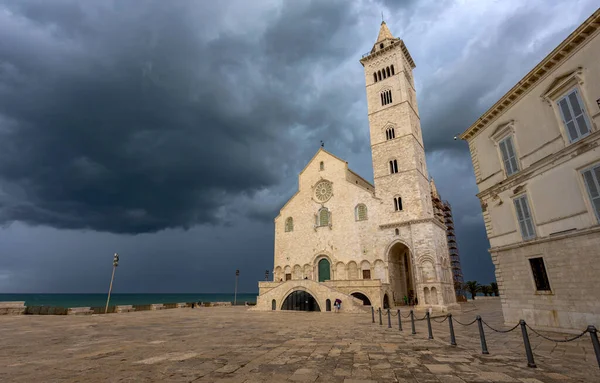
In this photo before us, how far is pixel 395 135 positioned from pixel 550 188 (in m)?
23.4

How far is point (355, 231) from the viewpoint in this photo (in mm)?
33656

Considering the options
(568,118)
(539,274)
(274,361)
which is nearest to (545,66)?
(568,118)

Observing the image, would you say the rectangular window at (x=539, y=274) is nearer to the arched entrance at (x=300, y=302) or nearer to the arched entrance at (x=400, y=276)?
the arched entrance at (x=300, y=302)

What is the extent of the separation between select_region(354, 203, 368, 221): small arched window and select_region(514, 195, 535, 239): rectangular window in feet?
65.6

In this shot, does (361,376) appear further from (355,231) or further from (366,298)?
(355,231)

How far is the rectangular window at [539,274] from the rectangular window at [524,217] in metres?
1.07

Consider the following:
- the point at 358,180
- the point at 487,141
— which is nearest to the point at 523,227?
the point at 487,141

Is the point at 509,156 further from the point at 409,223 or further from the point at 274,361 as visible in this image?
the point at 409,223

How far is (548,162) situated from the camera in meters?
12.1

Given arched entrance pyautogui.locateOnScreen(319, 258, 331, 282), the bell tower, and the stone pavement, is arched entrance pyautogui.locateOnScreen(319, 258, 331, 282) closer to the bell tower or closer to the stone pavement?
the bell tower

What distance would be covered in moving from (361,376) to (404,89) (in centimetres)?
3555

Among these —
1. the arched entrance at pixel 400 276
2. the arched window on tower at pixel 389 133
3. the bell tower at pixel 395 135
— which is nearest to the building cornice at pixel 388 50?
the bell tower at pixel 395 135

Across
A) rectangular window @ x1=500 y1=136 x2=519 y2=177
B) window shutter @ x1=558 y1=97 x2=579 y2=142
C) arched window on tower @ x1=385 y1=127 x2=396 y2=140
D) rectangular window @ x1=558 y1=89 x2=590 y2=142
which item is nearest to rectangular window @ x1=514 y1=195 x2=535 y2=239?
rectangular window @ x1=500 y1=136 x2=519 y2=177

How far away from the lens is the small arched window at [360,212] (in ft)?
111
